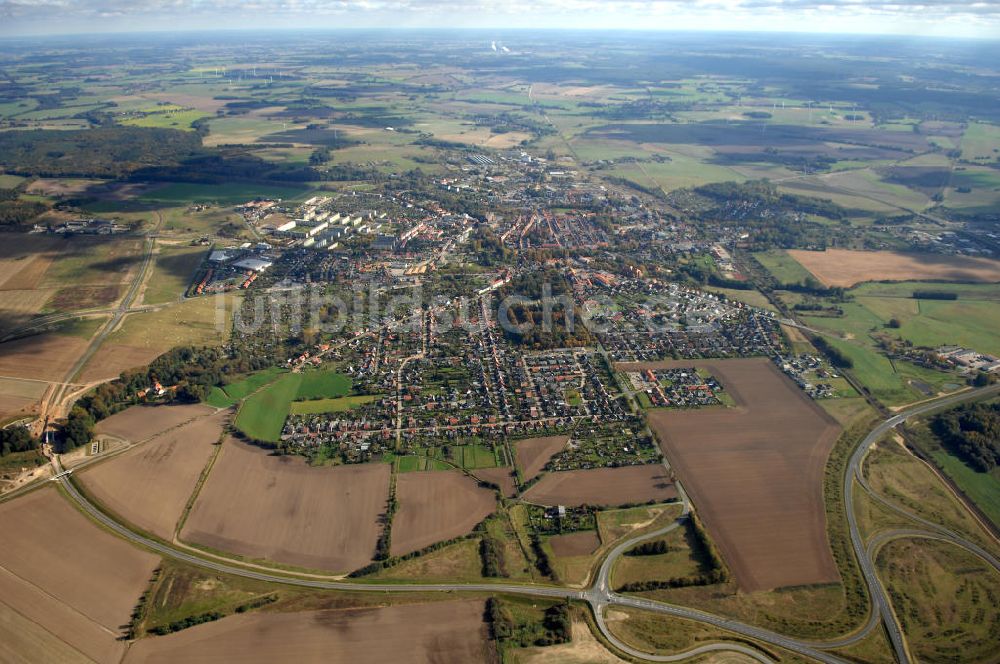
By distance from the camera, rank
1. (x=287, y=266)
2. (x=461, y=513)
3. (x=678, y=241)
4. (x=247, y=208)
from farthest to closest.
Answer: (x=247, y=208) < (x=678, y=241) < (x=287, y=266) < (x=461, y=513)

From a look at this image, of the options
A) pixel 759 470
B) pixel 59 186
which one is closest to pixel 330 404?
pixel 759 470

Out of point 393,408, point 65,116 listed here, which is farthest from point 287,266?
point 65,116

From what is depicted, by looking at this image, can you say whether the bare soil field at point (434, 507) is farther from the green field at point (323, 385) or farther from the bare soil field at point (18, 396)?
the bare soil field at point (18, 396)

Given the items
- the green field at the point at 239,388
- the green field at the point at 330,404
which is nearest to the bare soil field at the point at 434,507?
the green field at the point at 330,404

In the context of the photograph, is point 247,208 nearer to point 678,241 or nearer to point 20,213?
point 20,213

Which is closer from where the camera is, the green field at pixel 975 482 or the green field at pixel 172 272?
the green field at pixel 975 482
